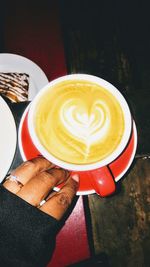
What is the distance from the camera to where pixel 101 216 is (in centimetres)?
96

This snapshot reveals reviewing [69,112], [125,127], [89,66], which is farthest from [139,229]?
[89,66]

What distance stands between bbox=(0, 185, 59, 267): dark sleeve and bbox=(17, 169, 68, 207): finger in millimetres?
51

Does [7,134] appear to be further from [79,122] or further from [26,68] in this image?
[26,68]

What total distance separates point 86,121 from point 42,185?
0.25 m

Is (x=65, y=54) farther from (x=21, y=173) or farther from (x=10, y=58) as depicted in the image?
(x=21, y=173)

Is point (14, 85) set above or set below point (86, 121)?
above

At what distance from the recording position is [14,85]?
1025mm

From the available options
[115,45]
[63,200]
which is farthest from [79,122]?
[115,45]

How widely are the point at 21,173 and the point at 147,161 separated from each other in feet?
1.51

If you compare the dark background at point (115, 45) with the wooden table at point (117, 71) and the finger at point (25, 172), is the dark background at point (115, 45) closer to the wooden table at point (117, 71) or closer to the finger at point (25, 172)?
the wooden table at point (117, 71)

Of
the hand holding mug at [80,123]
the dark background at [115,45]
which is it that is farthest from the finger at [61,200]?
the dark background at [115,45]

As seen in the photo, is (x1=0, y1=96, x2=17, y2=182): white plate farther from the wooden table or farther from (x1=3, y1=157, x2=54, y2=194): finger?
the wooden table

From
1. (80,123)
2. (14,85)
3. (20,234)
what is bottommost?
(20,234)

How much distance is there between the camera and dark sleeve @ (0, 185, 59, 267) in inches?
29.5
